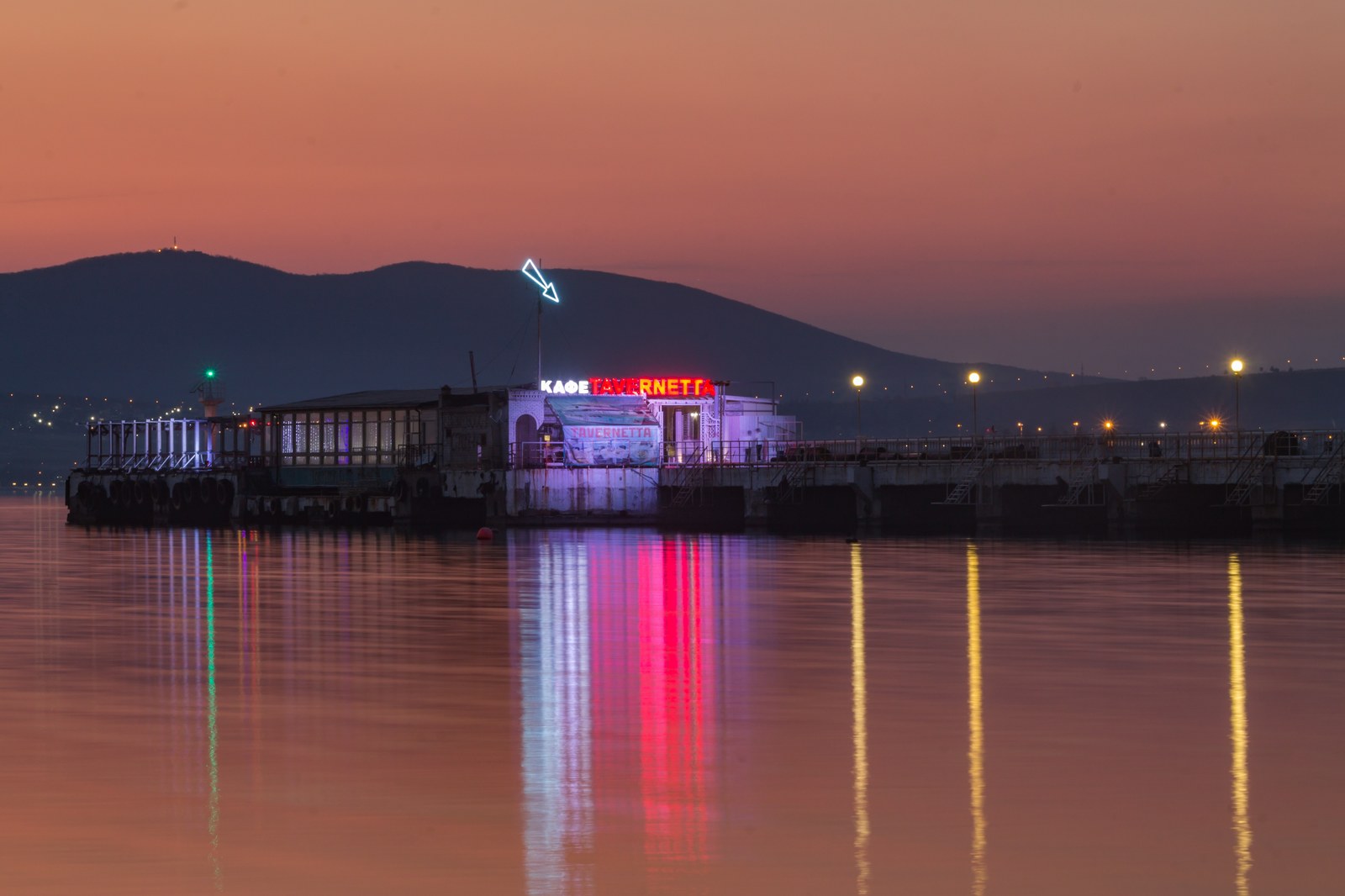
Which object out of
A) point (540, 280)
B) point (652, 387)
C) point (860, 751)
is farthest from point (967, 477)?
point (860, 751)

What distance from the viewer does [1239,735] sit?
2333 cm

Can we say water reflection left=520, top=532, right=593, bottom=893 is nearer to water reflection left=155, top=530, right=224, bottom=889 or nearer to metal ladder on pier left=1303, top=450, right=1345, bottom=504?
water reflection left=155, top=530, right=224, bottom=889

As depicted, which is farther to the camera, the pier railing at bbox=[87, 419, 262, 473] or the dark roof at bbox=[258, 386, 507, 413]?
the pier railing at bbox=[87, 419, 262, 473]

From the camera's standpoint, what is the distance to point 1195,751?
22.1 meters

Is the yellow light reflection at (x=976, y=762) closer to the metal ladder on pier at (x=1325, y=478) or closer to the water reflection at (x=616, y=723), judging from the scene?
the water reflection at (x=616, y=723)

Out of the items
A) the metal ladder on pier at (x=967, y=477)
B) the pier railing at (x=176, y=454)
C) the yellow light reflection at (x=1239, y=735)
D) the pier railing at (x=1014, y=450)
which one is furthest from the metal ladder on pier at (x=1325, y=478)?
the pier railing at (x=176, y=454)

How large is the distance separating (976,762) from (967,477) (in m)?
73.1

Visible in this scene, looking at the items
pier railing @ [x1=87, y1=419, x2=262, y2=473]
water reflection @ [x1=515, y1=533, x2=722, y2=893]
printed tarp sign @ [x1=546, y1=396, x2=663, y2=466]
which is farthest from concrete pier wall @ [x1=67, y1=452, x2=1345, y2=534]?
water reflection @ [x1=515, y1=533, x2=722, y2=893]

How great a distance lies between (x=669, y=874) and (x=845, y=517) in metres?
88.5

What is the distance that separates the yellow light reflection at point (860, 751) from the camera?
16.4 meters

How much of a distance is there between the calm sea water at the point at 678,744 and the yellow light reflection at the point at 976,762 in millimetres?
62

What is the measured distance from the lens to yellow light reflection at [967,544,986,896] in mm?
16312

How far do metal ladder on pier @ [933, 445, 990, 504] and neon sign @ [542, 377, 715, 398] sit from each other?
67.2 feet

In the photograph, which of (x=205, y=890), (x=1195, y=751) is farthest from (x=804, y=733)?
(x=205, y=890)
